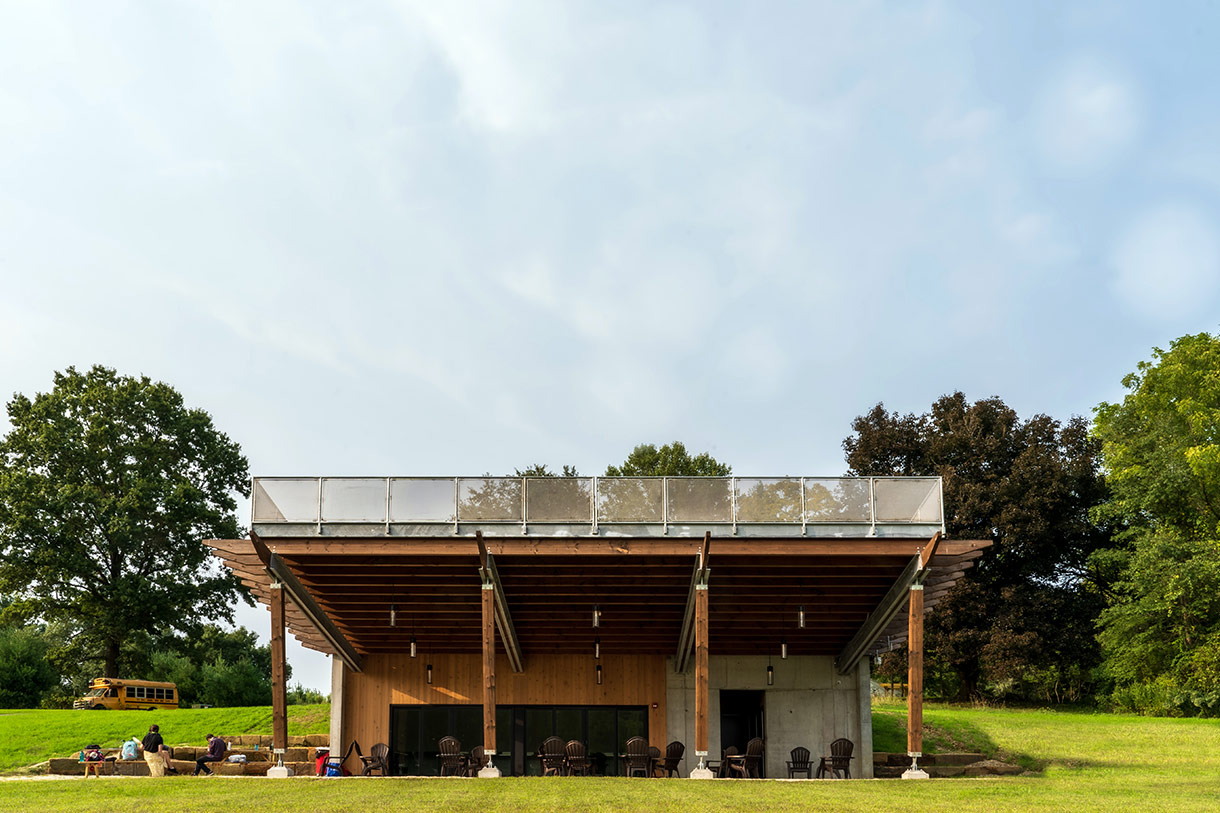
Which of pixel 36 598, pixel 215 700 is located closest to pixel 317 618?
pixel 215 700

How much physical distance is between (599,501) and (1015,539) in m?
22.2

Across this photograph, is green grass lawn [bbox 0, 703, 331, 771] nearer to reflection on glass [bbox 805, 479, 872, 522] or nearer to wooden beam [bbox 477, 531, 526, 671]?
wooden beam [bbox 477, 531, 526, 671]

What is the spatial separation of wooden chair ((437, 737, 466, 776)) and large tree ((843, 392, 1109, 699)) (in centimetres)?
2011

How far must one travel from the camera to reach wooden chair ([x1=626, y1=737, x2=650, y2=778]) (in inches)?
822

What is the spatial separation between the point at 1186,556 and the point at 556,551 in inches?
929

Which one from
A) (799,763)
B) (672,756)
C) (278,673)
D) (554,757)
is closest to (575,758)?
(554,757)

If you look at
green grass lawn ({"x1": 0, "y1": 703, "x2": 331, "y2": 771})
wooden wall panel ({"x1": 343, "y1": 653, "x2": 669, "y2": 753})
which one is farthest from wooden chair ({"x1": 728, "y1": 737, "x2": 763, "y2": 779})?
green grass lawn ({"x1": 0, "y1": 703, "x2": 331, "y2": 771})

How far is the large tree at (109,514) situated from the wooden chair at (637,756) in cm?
2205

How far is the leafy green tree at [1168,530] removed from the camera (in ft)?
104

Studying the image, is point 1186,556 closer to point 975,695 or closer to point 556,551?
point 975,695

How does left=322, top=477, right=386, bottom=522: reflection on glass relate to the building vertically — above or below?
above

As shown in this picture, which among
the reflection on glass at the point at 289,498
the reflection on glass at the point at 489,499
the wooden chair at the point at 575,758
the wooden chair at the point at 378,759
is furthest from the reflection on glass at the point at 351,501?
the wooden chair at the point at 575,758

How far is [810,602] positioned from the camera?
2145 centimetres

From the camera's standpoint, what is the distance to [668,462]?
45.9 meters
